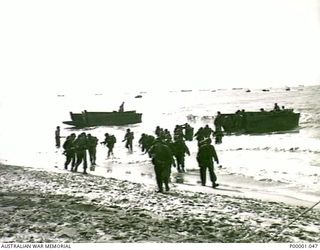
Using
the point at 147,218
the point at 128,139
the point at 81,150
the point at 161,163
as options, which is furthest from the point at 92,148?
the point at 147,218

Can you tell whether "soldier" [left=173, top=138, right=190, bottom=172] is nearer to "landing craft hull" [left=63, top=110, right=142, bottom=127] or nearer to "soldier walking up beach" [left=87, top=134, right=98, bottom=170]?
"soldier walking up beach" [left=87, top=134, right=98, bottom=170]

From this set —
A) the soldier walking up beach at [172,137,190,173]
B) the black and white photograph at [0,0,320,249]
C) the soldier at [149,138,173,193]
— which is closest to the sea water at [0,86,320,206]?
the black and white photograph at [0,0,320,249]

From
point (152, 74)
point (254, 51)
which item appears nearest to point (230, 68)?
point (254, 51)

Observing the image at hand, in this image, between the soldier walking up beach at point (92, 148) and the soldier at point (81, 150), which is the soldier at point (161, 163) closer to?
the soldier at point (81, 150)

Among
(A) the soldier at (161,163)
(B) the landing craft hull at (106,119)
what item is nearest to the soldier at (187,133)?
(A) the soldier at (161,163)

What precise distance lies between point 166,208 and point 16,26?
2.07 meters

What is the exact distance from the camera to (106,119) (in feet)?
31.6

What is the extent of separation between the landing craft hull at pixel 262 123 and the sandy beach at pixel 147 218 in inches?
126

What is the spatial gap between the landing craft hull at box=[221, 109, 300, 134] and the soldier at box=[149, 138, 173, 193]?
2778 millimetres

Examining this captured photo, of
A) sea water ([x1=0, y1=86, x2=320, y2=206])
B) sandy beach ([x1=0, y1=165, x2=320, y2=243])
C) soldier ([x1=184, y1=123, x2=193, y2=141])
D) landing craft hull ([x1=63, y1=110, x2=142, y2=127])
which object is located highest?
landing craft hull ([x1=63, y1=110, x2=142, y2=127])

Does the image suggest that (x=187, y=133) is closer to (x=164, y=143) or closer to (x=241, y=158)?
(x=241, y=158)

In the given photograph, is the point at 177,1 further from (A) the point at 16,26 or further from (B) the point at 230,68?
(A) the point at 16,26

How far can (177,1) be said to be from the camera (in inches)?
143

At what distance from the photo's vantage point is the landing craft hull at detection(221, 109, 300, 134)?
660 centimetres
